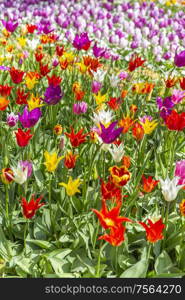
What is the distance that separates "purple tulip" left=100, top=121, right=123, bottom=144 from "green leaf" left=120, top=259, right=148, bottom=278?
30.5 inches

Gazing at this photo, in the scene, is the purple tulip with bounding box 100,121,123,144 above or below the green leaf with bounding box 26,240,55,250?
above

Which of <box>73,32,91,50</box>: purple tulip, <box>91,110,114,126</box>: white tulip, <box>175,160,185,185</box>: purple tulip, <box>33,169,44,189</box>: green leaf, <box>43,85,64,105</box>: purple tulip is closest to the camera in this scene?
<box>175,160,185,185</box>: purple tulip

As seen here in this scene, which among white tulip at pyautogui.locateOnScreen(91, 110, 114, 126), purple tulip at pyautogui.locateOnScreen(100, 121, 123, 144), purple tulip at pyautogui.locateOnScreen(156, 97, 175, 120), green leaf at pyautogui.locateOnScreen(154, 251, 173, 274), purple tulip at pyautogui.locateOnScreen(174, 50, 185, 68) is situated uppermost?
purple tulip at pyautogui.locateOnScreen(174, 50, 185, 68)

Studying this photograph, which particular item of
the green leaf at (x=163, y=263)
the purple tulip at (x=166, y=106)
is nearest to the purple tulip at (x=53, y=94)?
the purple tulip at (x=166, y=106)

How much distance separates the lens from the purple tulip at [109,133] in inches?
97.9

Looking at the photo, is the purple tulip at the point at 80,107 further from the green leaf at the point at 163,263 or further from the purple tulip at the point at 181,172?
the green leaf at the point at 163,263

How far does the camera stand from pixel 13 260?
264 cm

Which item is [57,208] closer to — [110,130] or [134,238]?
[134,238]

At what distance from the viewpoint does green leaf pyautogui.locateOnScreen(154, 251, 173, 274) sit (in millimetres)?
2572

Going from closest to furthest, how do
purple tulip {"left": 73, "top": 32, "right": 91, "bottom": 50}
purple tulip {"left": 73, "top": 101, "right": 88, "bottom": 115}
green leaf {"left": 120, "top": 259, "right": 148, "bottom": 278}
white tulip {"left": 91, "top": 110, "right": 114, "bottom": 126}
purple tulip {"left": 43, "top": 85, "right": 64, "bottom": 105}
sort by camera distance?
green leaf {"left": 120, "top": 259, "right": 148, "bottom": 278}
white tulip {"left": 91, "top": 110, "right": 114, "bottom": 126}
purple tulip {"left": 43, "top": 85, "right": 64, "bottom": 105}
purple tulip {"left": 73, "top": 101, "right": 88, "bottom": 115}
purple tulip {"left": 73, "top": 32, "right": 91, "bottom": 50}

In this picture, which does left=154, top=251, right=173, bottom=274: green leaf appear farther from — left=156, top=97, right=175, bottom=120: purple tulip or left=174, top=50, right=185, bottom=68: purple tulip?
left=174, top=50, right=185, bottom=68: purple tulip

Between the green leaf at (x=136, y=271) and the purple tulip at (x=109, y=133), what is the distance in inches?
30.5

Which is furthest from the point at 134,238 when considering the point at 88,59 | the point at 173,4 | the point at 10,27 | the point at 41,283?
the point at 173,4

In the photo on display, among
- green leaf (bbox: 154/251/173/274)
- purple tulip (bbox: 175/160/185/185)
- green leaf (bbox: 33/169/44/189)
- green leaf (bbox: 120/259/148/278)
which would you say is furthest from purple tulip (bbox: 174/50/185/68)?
green leaf (bbox: 120/259/148/278)
